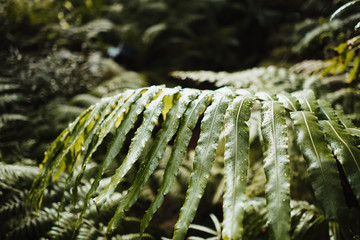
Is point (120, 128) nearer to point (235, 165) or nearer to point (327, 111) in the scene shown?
point (235, 165)

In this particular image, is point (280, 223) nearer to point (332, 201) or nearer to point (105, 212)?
point (332, 201)

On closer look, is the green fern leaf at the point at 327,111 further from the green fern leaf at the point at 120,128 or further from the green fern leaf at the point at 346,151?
the green fern leaf at the point at 120,128

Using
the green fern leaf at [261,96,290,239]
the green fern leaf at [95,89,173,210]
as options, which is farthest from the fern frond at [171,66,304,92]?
the green fern leaf at [261,96,290,239]

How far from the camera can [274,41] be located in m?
3.82

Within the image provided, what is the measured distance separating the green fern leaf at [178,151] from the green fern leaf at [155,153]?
26mm

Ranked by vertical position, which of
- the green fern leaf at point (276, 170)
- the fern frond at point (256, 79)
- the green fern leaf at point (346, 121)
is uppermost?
the fern frond at point (256, 79)

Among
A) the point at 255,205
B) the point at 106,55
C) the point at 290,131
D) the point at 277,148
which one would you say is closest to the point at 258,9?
the point at 106,55

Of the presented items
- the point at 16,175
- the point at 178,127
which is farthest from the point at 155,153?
the point at 16,175

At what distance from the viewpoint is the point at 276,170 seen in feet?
1.83

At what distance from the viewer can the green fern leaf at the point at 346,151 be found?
553mm

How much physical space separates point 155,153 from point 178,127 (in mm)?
328

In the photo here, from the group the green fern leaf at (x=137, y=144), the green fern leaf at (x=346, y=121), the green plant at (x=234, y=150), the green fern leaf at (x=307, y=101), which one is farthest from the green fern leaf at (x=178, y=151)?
the green fern leaf at (x=346, y=121)

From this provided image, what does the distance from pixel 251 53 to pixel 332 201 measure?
3921mm

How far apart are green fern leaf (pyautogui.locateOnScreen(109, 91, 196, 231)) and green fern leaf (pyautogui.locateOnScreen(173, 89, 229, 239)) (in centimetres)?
10
